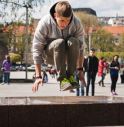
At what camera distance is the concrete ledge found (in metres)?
7.00

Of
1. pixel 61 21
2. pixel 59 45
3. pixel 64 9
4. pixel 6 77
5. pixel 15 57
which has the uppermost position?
pixel 64 9

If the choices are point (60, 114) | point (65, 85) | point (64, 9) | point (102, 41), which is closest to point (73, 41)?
point (64, 9)

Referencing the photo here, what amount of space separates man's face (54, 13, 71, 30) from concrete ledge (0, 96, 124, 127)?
43.2 inches

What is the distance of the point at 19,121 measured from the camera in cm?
702

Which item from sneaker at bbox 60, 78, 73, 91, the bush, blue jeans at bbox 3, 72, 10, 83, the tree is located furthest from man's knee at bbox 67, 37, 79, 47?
the tree

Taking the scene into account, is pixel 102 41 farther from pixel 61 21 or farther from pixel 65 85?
pixel 61 21

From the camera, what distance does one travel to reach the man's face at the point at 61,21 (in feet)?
24.0

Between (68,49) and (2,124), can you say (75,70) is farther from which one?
(2,124)

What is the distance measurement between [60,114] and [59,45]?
1006 millimetres

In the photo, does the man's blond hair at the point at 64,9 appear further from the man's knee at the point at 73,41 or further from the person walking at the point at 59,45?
the man's knee at the point at 73,41

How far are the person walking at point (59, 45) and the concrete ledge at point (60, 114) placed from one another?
0.52 m

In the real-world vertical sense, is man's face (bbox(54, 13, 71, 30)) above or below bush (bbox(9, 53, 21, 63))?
above

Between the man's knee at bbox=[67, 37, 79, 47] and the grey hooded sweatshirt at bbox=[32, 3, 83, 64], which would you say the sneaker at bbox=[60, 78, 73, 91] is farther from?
the man's knee at bbox=[67, 37, 79, 47]

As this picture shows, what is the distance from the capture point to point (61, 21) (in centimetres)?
736
